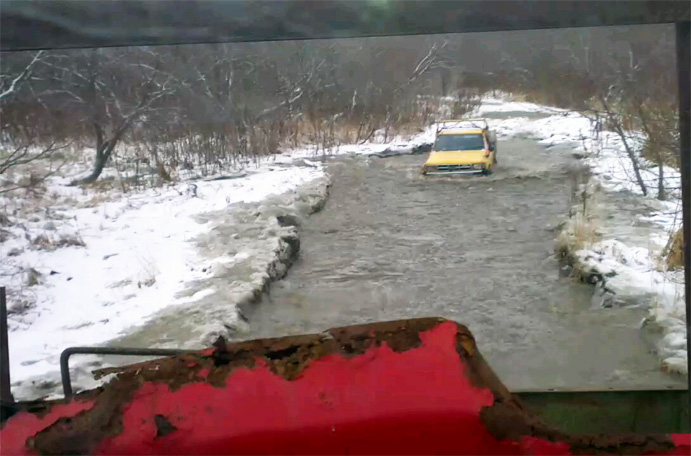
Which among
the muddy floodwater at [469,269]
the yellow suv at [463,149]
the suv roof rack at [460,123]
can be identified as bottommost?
the muddy floodwater at [469,269]

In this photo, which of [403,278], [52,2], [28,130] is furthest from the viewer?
[403,278]

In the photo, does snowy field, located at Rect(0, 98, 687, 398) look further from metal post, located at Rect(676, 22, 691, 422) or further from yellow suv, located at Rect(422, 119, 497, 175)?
metal post, located at Rect(676, 22, 691, 422)

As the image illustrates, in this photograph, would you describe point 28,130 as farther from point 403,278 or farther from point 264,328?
point 403,278

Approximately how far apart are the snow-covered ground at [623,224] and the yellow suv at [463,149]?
7 cm

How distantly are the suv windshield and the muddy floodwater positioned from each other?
13 cm

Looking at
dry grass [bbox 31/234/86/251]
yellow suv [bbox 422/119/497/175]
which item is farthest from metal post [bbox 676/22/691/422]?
dry grass [bbox 31/234/86/251]

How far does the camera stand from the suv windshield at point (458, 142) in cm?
293

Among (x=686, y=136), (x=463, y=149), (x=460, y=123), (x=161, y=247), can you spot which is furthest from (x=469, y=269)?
(x=161, y=247)

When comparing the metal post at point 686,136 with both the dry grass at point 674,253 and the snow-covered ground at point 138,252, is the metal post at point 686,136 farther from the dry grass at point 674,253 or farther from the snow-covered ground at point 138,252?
the snow-covered ground at point 138,252

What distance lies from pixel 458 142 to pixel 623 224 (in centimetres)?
83

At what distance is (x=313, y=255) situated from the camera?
10.3 ft

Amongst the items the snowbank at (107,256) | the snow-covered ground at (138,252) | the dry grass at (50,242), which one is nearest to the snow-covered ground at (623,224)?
the snow-covered ground at (138,252)

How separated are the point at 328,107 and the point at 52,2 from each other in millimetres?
1162

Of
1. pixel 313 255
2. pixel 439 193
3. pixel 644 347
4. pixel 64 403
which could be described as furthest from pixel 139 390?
pixel 644 347
